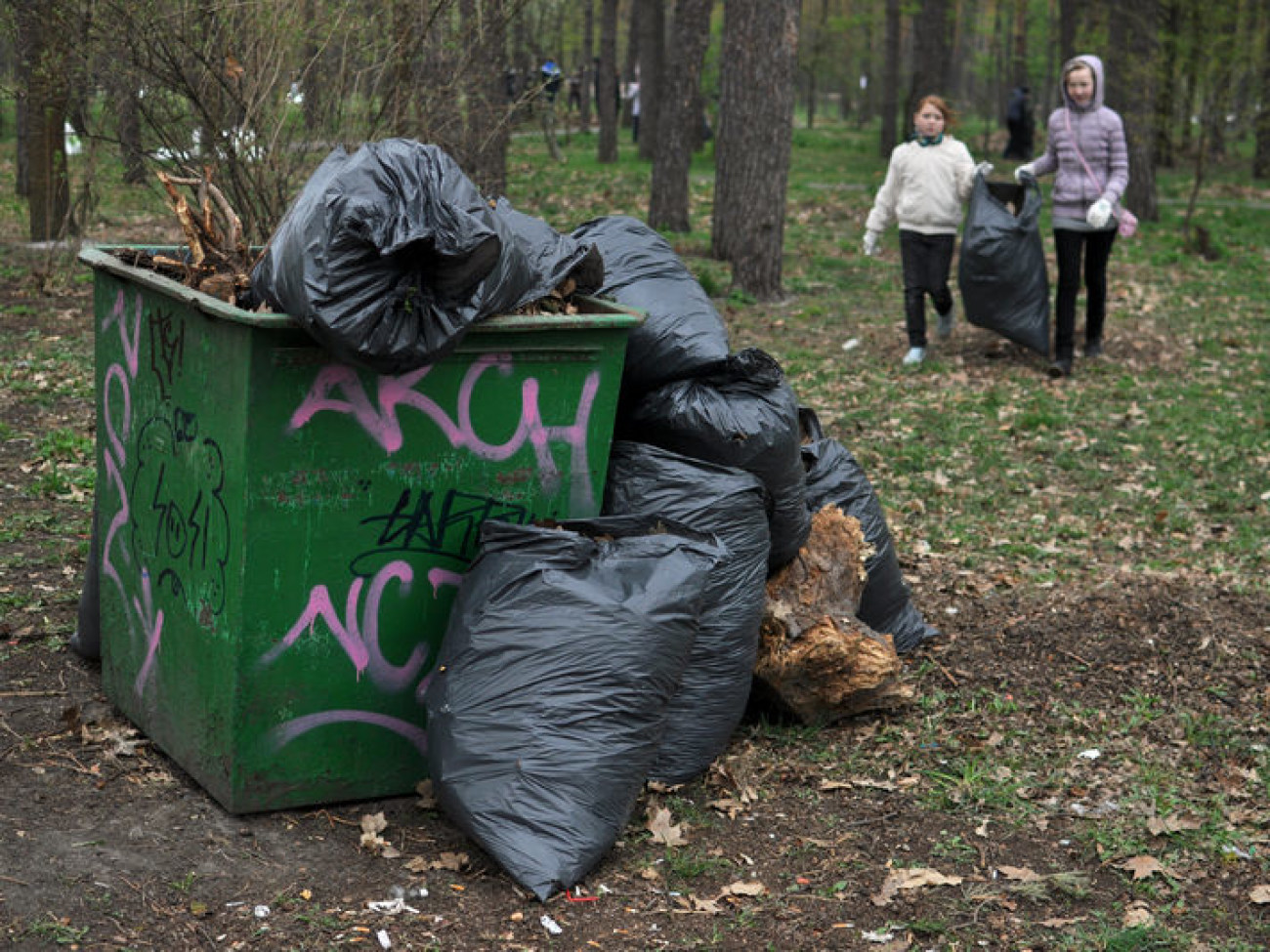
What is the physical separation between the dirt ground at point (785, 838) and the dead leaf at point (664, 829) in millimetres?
36

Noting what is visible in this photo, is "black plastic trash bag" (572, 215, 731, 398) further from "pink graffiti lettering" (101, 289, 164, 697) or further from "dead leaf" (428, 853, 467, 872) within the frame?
"dead leaf" (428, 853, 467, 872)

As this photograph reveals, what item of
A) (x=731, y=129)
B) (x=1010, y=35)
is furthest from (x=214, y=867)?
(x=1010, y=35)

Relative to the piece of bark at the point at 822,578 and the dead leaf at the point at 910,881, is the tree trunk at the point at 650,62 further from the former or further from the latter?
the dead leaf at the point at 910,881

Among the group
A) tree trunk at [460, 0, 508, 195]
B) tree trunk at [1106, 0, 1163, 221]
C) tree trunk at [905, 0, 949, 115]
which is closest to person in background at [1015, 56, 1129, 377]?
tree trunk at [460, 0, 508, 195]

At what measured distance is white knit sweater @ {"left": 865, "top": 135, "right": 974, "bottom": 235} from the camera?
891cm

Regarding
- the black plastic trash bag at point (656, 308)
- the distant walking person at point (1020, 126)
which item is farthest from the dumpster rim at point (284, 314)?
the distant walking person at point (1020, 126)

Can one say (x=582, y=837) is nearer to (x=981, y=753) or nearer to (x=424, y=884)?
(x=424, y=884)

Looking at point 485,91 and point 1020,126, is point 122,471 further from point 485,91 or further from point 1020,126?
point 1020,126

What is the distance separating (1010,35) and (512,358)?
40478 millimetres

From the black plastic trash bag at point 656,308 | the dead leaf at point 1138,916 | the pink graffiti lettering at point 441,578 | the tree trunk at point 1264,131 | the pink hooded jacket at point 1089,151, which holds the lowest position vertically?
the dead leaf at point 1138,916

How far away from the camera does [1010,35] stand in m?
40.7

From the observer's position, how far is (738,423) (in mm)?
3955

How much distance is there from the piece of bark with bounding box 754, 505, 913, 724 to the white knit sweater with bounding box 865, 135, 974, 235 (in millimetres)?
4972

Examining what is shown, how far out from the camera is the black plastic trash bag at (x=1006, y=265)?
869 cm
